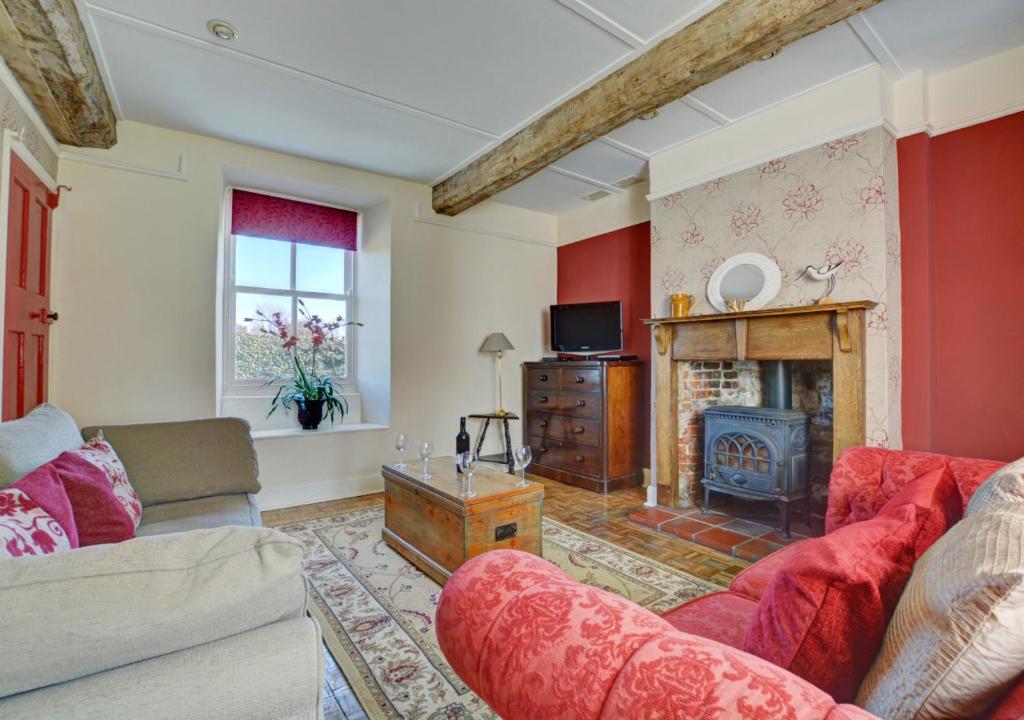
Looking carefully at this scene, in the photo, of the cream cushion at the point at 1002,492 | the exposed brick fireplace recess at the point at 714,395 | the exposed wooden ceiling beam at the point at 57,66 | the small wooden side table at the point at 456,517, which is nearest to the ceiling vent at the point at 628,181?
the exposed brick fireplace recess at the point at 714,395

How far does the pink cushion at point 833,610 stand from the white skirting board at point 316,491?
356 cm

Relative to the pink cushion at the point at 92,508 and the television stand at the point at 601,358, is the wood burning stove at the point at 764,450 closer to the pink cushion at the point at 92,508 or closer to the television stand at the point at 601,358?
the television stand at the point at 601,358

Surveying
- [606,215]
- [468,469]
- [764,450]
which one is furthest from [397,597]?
[606,215]

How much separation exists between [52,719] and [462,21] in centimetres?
262

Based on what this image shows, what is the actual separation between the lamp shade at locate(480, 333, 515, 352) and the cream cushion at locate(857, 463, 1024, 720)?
3.97m

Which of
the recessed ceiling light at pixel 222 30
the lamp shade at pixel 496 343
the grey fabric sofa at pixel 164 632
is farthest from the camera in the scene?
the lamp shade at pixel 496 343

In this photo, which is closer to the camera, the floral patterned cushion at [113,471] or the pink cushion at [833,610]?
the pink cushion at [833,610]

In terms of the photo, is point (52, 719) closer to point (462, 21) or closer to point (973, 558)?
point (973, 558)

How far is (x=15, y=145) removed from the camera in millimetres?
2289

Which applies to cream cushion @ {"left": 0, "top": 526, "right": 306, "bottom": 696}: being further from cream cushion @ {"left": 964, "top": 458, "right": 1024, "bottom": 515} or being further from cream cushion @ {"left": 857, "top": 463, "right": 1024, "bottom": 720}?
cream cushion @ {"left": 964, "top": 458, "right": 1024, "bottom": 515}

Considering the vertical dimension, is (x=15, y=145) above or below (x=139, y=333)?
above

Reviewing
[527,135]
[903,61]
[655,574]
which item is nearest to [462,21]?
[527,135]

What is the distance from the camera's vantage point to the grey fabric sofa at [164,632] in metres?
0.61

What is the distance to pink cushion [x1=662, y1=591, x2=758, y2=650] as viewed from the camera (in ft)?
3.77
